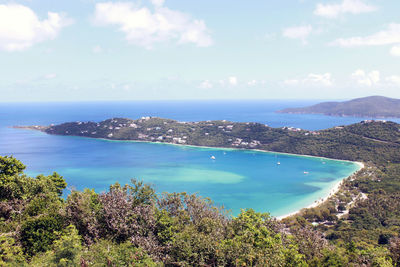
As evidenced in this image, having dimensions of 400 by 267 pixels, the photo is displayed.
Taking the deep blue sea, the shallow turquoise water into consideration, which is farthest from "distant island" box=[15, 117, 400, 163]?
the deep blue sea

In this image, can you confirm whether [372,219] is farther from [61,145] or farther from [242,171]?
[61,145]

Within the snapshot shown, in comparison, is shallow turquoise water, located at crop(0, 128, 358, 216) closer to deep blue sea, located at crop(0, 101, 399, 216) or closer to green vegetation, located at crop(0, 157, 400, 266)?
deep blue sea, located at crop(0, 101, 399, 216)

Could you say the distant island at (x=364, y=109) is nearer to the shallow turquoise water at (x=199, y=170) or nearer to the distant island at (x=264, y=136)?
the distant island at (x=264, y=136)

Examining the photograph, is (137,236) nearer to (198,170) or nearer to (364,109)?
(198,170)

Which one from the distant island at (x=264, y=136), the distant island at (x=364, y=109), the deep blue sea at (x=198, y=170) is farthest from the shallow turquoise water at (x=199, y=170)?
the distant island at (x=364, y=109)

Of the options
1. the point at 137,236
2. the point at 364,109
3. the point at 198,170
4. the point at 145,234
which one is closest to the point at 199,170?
the point at 198,170
